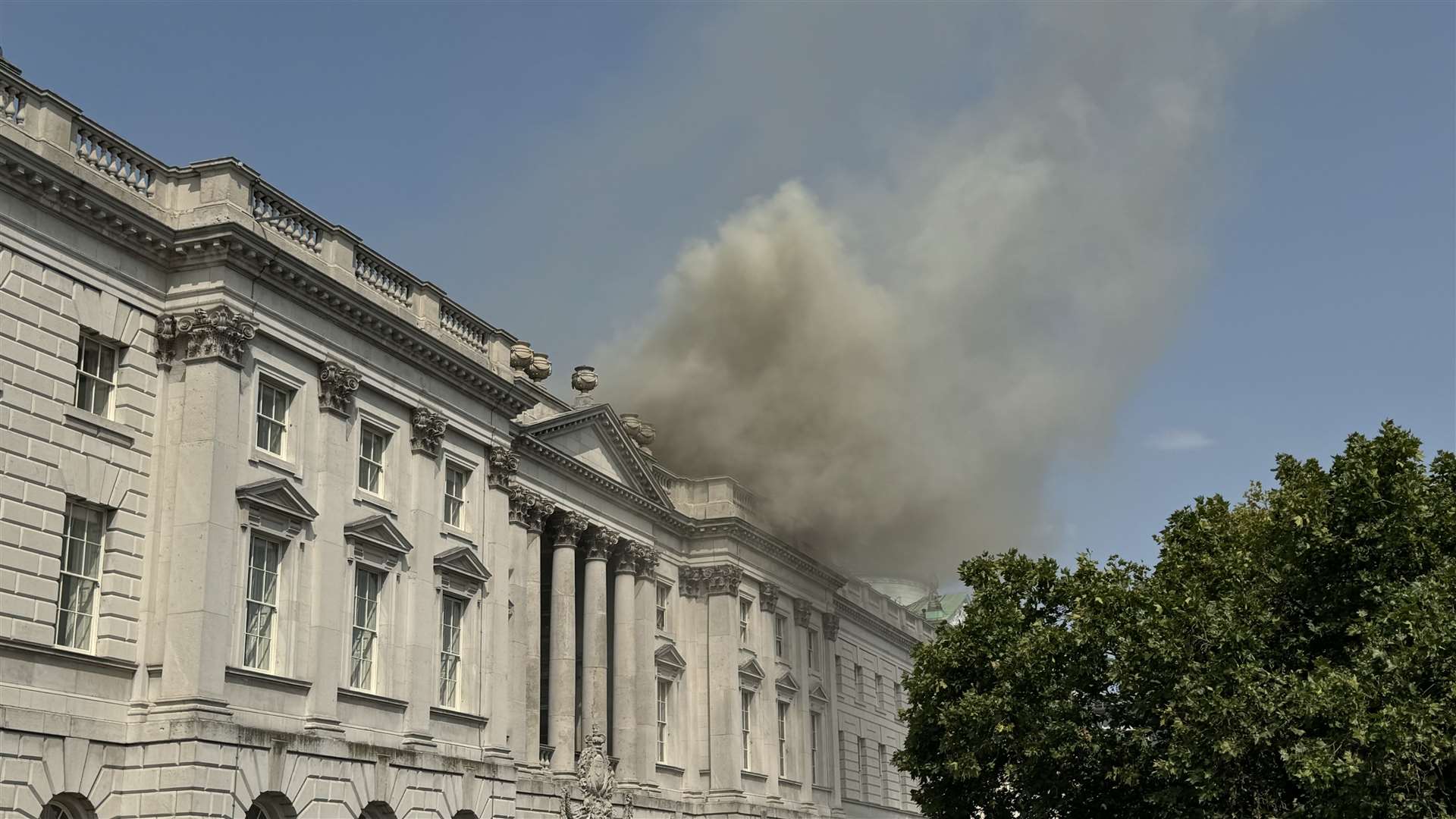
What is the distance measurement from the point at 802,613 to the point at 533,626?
2151 centimetres

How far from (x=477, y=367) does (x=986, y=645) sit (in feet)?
50.3

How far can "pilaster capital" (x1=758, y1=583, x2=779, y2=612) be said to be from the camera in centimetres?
5925

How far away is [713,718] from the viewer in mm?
54531

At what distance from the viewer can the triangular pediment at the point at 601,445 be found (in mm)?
46562

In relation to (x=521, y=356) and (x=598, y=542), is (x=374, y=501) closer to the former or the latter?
(x=521, y=356)

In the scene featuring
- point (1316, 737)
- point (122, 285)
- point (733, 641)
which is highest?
point (122, 285)

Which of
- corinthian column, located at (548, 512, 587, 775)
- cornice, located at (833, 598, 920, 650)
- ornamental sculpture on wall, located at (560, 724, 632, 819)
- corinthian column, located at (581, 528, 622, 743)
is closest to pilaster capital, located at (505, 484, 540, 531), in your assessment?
corinthian column, located at (548, 512, 587, 775)

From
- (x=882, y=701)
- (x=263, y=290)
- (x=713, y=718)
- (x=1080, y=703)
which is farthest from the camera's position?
(x=882, y=701)

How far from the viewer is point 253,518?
98.6 feet

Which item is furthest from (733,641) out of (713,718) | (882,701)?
(882,701)

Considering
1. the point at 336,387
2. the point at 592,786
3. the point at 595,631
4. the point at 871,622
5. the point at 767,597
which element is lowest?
the point at 592,786

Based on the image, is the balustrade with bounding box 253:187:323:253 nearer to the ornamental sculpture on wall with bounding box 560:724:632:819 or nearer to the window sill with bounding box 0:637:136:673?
the window sill with bounding box 0:637:136:673

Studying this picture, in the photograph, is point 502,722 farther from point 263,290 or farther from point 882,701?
point 882,701

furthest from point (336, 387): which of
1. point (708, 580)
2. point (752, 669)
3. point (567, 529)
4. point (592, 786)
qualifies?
point (752, 669)
